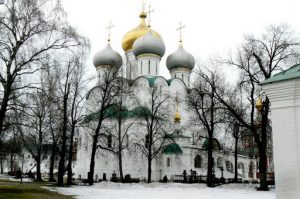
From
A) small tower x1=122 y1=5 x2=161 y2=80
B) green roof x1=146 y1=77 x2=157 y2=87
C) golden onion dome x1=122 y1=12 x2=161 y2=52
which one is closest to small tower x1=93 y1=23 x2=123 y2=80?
small tower x1=122 y1=5 x2=161 y2=80

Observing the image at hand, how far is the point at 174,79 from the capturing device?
40.9m

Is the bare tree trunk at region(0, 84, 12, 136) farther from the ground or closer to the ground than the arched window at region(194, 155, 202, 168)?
farther from the ground

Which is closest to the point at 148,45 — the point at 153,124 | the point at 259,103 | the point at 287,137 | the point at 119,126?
the point at 153,124

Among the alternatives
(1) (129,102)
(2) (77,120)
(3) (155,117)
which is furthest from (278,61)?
(1) (129,102)

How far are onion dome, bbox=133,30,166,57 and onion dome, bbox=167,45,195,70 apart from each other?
288 centimetres

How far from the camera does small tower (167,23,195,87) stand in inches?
1705

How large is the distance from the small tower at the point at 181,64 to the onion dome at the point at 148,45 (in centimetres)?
294

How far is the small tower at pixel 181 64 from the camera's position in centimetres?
4331

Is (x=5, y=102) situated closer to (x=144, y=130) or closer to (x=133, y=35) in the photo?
(x=144, y=130)

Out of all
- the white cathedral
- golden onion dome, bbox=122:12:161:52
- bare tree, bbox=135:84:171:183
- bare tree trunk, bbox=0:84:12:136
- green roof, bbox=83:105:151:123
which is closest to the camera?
bare tree trunk, bbox=0:84:12:136

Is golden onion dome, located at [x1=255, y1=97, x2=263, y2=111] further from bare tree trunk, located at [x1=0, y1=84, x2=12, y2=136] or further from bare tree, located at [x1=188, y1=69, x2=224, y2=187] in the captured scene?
bare tree trunk, located at [x1=0, y1=84, x2=12, y2=136]

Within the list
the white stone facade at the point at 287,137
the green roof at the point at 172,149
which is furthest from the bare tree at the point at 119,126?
the white stone facade at the point at 287,137

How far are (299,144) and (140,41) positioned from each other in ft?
110

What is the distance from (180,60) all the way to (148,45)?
16.7 feet
